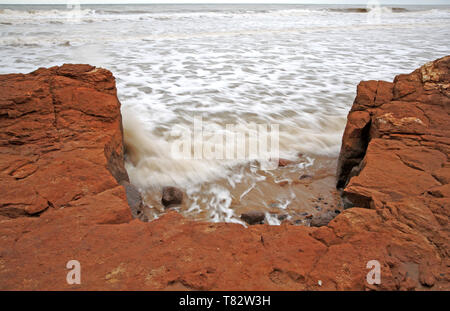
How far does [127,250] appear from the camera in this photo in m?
1.44

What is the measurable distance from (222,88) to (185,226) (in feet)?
14.9

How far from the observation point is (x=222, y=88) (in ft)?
19.1

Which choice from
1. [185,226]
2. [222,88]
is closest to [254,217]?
[185,226]

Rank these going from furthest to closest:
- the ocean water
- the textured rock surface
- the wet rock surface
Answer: the ocean water, the wet rock surface, the textured rock surface

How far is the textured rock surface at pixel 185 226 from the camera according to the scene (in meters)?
1.31

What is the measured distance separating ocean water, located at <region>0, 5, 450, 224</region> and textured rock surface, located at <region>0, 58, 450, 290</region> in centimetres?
81

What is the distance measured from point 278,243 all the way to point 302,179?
1.66 meters

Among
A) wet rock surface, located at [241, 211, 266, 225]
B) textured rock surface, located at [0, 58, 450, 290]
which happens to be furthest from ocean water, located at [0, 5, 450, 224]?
textured rock surface, located at [0, 58, 450, 290]

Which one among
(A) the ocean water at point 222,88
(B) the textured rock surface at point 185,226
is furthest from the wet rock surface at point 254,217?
(B) the textured rock surface at point 185,226

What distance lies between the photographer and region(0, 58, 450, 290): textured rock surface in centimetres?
131

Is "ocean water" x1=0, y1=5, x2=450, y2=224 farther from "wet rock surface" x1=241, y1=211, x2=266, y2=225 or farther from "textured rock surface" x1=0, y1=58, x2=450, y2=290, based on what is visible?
"textured rock surface" x1=0, y1=58, x2=450, y2=290

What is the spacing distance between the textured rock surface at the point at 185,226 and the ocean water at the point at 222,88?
0.81 meters

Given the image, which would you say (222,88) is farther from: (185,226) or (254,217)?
(185,226)
